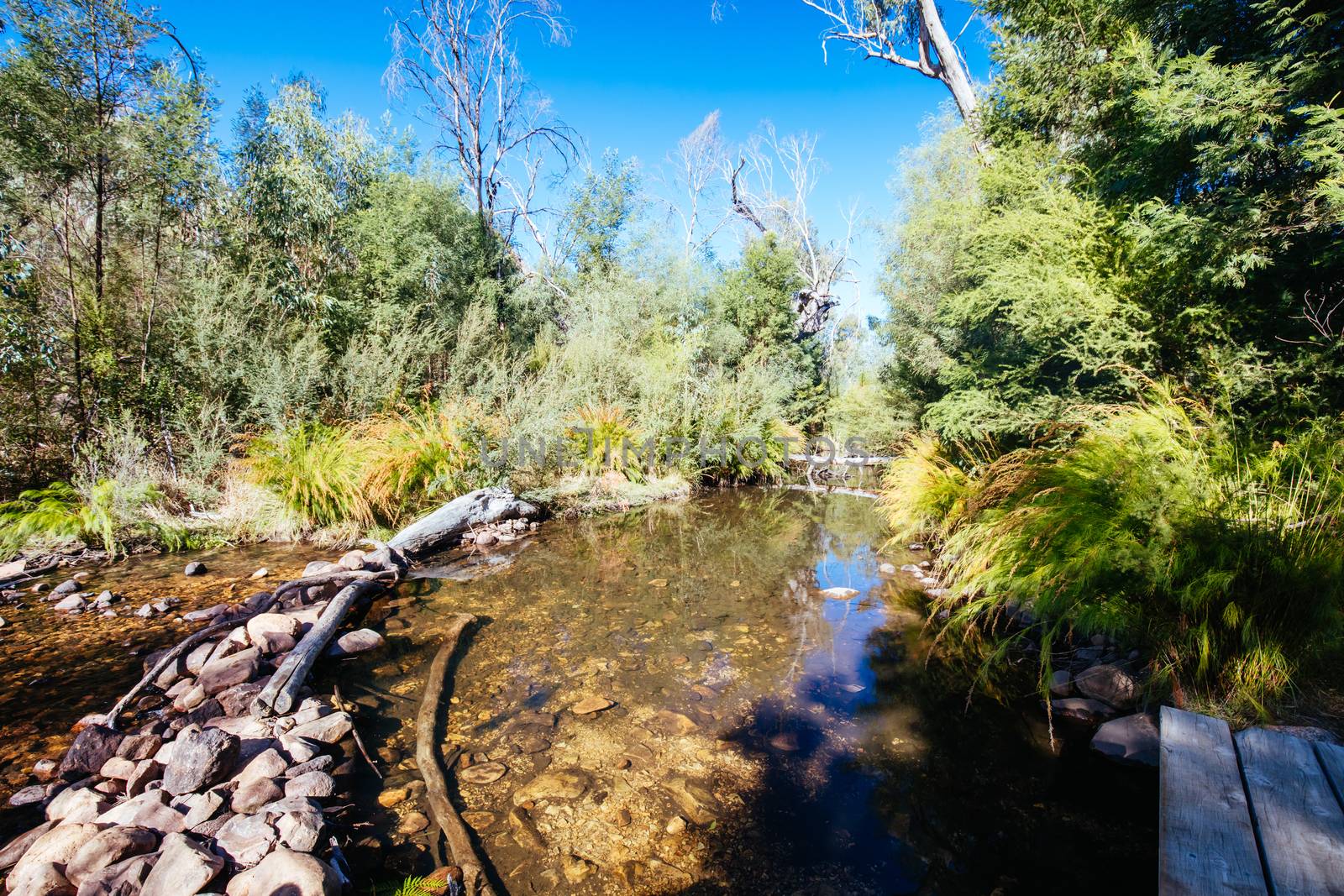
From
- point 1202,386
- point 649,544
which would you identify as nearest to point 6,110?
point 649,544

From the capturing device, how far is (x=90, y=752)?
241 centimetres

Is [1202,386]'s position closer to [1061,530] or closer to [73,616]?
[1061,530]

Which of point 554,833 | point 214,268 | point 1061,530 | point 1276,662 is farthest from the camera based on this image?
point 214,268

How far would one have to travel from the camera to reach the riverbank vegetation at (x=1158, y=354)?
2.73 metres

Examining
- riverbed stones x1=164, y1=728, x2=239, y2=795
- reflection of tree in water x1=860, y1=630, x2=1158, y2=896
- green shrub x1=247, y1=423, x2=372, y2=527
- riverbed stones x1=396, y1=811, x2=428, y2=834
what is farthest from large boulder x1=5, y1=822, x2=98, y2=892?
green shrub x1=247, y1=423, x2=372, y2=527

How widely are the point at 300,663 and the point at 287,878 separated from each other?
1723 millimetres

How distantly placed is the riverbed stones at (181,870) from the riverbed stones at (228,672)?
148 cm

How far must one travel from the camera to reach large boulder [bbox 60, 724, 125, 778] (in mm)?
2361

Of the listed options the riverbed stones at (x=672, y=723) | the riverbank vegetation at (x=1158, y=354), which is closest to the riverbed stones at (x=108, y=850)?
the riverbed stones at (x=672, y=723)

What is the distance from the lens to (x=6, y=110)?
561cm

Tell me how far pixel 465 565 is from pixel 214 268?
6.05 m

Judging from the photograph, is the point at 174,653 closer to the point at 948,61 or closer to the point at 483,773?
the point at 483,773

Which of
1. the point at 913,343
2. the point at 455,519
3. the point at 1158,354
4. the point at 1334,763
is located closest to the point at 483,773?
the point at 1334,763

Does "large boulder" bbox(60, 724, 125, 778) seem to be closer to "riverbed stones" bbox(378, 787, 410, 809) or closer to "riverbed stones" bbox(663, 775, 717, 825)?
"riverbed stones" bbox(378, 787, 410, 809)
